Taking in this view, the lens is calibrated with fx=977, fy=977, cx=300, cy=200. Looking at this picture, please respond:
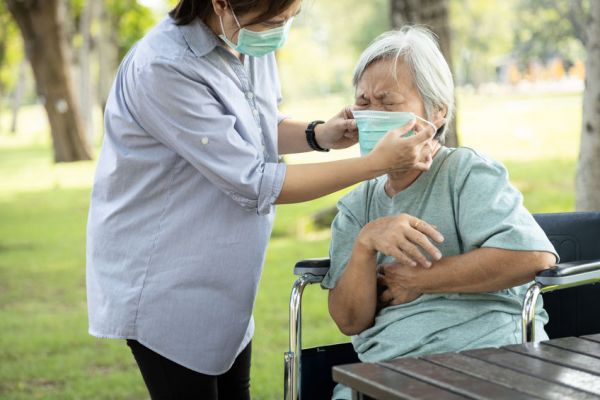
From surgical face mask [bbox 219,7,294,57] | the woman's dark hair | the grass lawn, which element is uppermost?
the woman's dark hair

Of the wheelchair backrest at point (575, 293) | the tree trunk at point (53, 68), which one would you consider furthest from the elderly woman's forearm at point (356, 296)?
the tree trunk at point (53, 68)

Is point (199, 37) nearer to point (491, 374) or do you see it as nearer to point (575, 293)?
point (491, 374)

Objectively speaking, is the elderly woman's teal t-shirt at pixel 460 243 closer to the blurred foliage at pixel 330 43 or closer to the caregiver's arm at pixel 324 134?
the caregiver's arm at pixel 324 134

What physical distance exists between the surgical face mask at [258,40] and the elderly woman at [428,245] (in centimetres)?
29

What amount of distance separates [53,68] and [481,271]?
1630cm

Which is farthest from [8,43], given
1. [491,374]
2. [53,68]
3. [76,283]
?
[491,374]

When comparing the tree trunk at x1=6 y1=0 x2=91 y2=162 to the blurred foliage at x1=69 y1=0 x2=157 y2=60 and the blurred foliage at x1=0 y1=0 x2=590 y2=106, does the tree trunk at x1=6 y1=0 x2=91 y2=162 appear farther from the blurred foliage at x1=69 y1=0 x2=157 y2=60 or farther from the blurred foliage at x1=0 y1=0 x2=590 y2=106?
the blurred foliage at x1=0 y1=0 x2=590 y2=106

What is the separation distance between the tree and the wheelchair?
1926 millimetres

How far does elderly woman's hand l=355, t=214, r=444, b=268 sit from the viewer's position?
247 cm

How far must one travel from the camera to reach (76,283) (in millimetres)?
8188

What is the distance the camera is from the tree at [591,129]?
495 centimetres


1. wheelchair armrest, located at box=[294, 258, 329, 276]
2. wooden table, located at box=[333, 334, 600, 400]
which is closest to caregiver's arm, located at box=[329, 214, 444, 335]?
wheelchair armrest, located at box=[294, 258, 329, 276]

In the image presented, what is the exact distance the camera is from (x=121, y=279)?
262cm

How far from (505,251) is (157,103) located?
38.4 inches
